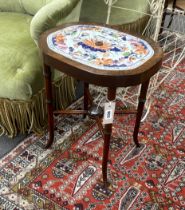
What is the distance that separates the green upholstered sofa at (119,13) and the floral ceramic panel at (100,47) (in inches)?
25.4

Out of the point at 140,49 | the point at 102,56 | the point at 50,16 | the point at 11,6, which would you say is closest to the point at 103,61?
the point at 102,56

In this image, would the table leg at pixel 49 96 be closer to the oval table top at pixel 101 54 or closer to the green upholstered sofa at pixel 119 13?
the oval table top at pixel 101 54

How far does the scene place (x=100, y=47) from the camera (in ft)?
3.76

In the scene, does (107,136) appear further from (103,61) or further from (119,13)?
(119,13)

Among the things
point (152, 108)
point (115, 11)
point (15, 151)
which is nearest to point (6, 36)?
point (15, 151)

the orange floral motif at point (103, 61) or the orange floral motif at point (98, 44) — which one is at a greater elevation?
the orange floral motif at point (98, 44)

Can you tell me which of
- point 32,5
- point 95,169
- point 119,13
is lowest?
point 95,169

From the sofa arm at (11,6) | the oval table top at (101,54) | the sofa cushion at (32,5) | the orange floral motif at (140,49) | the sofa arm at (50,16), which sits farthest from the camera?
the sofa arm at (11,6)

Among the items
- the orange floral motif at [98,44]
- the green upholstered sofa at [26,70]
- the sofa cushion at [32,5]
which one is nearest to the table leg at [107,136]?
the orange floral motif at [98,44]

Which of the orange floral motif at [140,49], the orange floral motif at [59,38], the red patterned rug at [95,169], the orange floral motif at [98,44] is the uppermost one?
the orange floral motif at [59,38]

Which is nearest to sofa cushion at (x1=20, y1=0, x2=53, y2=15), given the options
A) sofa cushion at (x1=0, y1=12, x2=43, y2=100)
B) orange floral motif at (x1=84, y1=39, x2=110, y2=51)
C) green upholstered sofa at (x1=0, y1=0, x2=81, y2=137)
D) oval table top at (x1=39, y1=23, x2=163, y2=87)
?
green upholstered sofa at (x1=0, y1=0, x2=81, y2=137)

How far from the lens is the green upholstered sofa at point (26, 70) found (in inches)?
51.3

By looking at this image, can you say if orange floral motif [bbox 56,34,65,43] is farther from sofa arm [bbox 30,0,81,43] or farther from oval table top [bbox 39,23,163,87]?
sofa arm [bbox 30,0,81,43]

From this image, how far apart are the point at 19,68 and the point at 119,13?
927 mm
